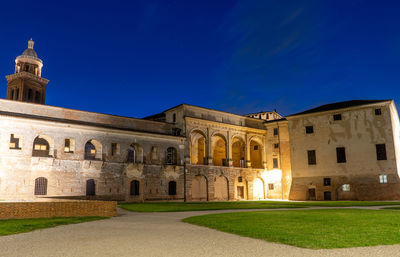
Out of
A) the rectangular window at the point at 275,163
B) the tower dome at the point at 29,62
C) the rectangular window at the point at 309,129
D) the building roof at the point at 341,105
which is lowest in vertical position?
the rectangular window at the point at 275,163

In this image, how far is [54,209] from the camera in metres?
13.7

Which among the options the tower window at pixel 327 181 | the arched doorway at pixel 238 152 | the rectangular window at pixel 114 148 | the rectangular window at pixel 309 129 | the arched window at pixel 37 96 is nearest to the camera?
the rectangular window at pixel 114 148

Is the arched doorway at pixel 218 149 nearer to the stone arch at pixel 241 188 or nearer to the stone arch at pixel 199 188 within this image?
the stone arch at pixel 241 188

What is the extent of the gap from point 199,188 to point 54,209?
2680 centimetres

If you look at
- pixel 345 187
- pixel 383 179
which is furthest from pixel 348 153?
pixel 383 179

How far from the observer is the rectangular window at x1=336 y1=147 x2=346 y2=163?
36.8 meters

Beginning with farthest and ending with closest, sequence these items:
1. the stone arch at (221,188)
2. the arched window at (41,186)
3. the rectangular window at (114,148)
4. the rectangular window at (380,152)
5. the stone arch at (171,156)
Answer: the stone arch at (221,188)
the stone arch at (171,156)
the rectangular window at (380,152)
the rectangular window at (114,148)
the arched window at (41,186)

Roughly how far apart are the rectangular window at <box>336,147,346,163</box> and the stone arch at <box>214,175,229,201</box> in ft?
45.1

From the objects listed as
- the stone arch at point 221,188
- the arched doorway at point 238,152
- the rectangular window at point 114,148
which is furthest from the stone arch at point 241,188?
the rectangular window at point 114,148

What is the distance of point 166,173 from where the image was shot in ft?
114

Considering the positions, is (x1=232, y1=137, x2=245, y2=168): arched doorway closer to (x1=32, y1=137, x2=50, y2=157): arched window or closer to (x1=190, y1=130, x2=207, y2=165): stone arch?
(x1=190, y1=130, x2=207, y2=165): stone arch

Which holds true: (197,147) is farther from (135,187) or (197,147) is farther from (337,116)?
(337,116)

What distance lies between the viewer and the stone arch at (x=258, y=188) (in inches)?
1693

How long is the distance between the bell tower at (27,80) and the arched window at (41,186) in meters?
28.1
